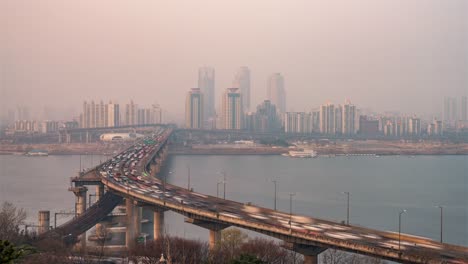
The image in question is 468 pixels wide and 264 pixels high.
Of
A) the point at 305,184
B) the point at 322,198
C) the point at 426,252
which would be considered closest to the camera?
the point at 426,252

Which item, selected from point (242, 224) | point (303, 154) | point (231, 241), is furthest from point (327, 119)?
point (242, 224)

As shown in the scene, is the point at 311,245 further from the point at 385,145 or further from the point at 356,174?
the point at 385,145

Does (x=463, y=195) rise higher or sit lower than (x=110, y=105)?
lower

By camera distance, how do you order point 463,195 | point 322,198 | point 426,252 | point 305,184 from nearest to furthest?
point 426,252 → point 322,198 → point 463,195 → point 305,184

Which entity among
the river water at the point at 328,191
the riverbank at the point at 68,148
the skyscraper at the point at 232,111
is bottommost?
the river water at the point at 328,191

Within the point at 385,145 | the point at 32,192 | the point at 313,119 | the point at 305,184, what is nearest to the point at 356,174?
the point at 305,184

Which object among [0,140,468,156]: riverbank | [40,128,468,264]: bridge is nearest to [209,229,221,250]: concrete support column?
[40,128,468,264]: bridge

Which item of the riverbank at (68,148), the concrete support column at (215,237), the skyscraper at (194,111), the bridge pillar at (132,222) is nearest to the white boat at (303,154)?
the riverbank at (68,148)

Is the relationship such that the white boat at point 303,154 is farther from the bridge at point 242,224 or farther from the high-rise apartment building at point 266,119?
the bridge at point 242,224
